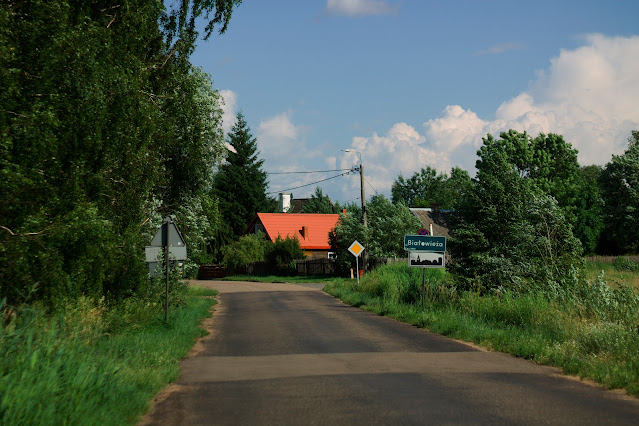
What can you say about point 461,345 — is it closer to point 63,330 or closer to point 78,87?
point 63,330

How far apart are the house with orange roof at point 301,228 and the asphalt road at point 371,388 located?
5734cm

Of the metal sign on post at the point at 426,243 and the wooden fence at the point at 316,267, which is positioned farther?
the wooden fence at the point at 316,267

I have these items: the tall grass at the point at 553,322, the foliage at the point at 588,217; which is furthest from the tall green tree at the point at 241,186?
the tall grass at the point at 553,322

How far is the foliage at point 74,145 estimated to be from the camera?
443 inches

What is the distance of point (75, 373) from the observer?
7.35m

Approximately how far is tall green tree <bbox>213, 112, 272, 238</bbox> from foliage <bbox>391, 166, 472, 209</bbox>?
3920cm

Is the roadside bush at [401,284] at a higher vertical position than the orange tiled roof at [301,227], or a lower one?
lower

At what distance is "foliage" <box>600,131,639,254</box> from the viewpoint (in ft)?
216

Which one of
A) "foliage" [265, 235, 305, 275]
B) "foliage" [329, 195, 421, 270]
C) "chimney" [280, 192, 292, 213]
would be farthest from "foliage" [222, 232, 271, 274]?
"chimney" [280, 192, 292, 213]

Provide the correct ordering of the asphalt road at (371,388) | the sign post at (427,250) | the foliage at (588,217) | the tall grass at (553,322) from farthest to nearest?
the foliage at (588,217)
the sign post at (427,250)
the tall grass at (553,322)
the asphalt road at (371,388)

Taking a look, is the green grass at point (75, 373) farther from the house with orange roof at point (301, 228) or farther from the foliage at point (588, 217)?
the foliage at point (588, 217)

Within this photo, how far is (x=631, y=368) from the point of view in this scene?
31.7 ft

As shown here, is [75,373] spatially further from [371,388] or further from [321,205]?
Result: [321,205]

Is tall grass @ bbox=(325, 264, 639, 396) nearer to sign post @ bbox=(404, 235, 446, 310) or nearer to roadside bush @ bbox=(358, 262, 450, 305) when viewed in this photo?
roadside bush @ bbox=(358, 262, 450, 305)
